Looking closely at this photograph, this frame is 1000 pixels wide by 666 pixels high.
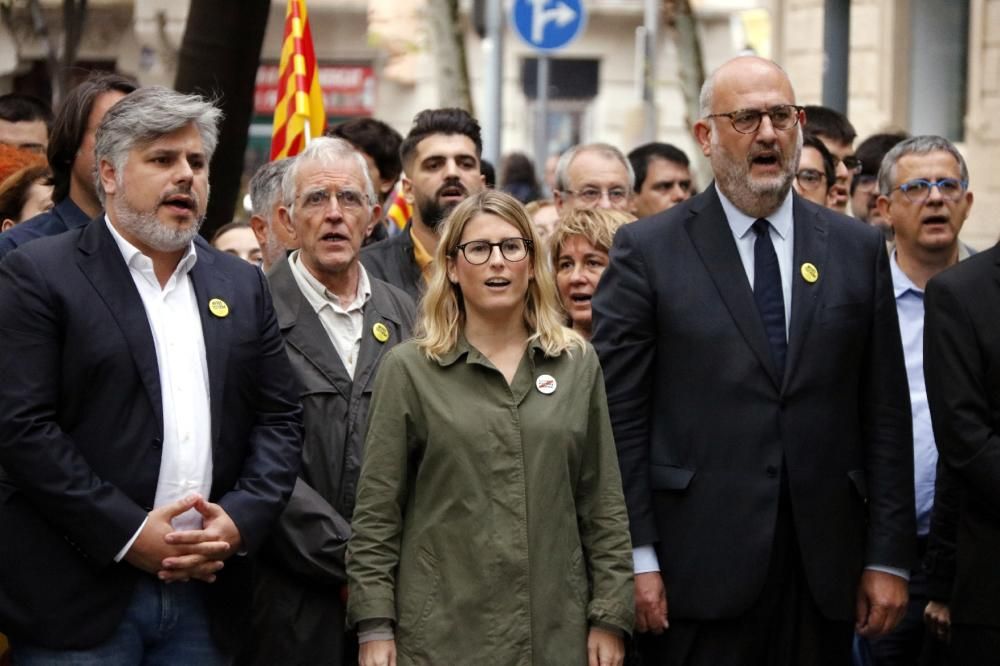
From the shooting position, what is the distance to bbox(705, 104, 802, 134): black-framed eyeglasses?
636cm

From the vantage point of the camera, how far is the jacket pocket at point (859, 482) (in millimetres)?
6293

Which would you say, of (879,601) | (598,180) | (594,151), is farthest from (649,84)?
(879,601)

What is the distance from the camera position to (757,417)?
620 centimetres

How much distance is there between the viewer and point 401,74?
30.7 m

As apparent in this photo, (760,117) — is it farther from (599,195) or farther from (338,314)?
(599,195)

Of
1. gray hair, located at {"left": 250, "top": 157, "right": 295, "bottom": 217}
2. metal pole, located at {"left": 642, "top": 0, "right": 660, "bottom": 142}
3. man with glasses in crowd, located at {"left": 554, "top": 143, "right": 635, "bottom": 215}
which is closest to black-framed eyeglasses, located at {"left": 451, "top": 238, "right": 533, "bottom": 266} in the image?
gray hair, located at {"left": 250, "top": 157, "right": 295, "bottom": 217}

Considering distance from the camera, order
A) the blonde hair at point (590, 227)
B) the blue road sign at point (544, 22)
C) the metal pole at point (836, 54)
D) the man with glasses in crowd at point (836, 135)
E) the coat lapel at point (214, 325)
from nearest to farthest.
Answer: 1. the coat lapel at point (214, 325)
2. the blonde hair at point (590, 227)
3. the man with glasses in crowd at point (836, 135)
4. the blue road sign at point (544, 22)
5. the metal pole at point (836, 54)

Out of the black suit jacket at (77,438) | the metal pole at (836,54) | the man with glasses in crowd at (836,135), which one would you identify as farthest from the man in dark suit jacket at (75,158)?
the metal pole at (836,54)

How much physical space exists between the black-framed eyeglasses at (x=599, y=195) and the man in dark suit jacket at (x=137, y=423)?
371 centimetres

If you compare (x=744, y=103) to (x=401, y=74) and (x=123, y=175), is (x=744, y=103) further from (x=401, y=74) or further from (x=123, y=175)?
(x=401, y=74)

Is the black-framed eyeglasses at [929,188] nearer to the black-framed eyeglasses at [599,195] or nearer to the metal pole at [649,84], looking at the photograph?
the black-framed eyeglasses at [599,195]

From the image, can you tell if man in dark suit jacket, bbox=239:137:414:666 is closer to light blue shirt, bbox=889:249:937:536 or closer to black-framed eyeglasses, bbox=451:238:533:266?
black-framed eyeglasses, bbox=451:238:533:266

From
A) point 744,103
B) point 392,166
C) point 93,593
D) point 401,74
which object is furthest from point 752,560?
point 401,74

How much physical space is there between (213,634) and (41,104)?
4.45 meters
